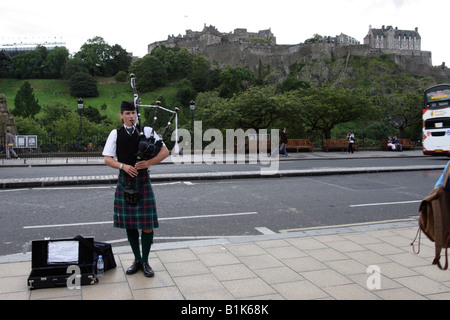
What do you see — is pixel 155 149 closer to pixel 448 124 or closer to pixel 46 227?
pixel 46 227

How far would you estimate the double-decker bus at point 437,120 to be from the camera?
74.4ft

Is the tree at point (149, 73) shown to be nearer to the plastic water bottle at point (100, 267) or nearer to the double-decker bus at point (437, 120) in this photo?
the double-decker bus at point (437, 120)

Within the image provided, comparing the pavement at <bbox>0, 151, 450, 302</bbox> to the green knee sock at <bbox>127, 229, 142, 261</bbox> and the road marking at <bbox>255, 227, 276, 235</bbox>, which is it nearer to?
the green knee sock at <bbox>127, 229, 142, 261</bbox>

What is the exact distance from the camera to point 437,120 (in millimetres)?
23234

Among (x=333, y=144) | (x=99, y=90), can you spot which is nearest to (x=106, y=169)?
(x=333, y=144)

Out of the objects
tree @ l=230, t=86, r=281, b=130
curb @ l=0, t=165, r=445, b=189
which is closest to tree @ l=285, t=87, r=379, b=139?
tree @ l=230, t=86, r=281, b=130

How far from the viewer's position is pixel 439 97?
22859mm

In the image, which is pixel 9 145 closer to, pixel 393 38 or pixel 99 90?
pixel 99 90

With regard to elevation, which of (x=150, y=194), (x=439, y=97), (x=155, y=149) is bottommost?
(x=150, y=194)

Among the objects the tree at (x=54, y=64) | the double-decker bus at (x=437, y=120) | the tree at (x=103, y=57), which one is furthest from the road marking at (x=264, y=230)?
the tree at (x=54, y=64)

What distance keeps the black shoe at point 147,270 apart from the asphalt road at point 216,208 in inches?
71.3
